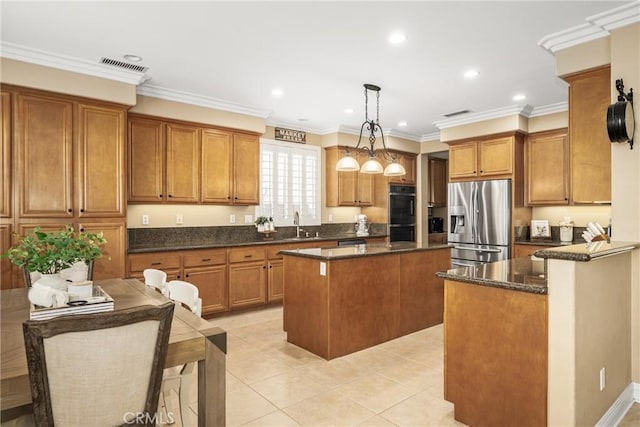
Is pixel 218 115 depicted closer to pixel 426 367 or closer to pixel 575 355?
pixel 426 367

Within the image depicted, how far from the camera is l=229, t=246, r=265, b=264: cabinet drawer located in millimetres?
4793

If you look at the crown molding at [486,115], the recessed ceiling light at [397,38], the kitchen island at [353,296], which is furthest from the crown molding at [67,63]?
the crown molding at [486,115]

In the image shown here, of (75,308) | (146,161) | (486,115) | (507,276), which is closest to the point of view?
(75,308)

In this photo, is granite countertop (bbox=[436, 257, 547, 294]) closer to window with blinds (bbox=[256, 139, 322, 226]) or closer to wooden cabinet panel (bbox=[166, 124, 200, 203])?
wooden cabinet panel (bbox=[166, 124, 200, 203])

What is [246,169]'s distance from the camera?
17.2ft

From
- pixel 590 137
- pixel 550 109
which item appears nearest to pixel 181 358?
pixel 590 137

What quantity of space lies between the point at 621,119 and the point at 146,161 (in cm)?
448

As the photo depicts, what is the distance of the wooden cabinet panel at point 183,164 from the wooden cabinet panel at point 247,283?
1059mm

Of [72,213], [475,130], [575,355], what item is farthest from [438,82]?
[72,213]

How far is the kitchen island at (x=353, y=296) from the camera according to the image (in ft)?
11.0

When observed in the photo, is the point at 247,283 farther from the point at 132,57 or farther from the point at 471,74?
the point at 471,74

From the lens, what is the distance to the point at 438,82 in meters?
4.14

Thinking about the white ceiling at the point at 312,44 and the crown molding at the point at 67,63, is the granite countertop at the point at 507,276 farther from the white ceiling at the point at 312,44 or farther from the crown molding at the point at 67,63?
the crown molding at the point at 67,63

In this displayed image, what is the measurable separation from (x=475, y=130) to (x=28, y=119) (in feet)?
17.9
